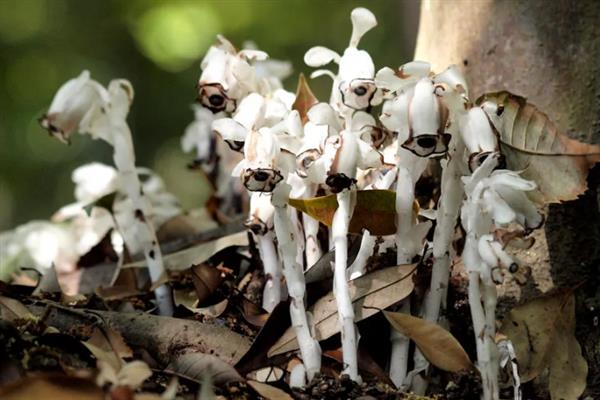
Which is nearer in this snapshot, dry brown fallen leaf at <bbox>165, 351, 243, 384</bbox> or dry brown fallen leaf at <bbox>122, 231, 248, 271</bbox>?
dry brown fallen leaf at <bbox>165, 351, 243, 384</bbox>

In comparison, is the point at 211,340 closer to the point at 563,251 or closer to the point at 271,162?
the point at 271,162

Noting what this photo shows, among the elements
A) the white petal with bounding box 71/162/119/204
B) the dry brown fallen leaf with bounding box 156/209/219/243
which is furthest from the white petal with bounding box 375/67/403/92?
the dry brown fallen leaf with bounding box 156/209/219/243

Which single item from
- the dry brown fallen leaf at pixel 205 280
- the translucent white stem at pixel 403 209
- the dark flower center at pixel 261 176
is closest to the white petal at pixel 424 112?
the translucent white stem at pixel 403 209

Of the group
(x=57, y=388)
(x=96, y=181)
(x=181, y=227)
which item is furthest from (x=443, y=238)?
(x=181, y=227)

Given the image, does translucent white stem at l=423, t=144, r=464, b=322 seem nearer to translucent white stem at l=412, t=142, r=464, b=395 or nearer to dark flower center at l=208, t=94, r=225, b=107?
translucent white stem at l=412, t=142, r=464, b=395

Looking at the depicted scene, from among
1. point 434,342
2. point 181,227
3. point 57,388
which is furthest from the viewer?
point 181,227

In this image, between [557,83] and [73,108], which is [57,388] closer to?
[73,108]
